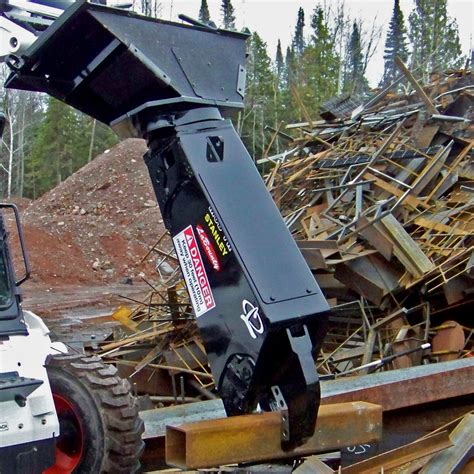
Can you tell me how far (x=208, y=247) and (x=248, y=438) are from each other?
0.86 m

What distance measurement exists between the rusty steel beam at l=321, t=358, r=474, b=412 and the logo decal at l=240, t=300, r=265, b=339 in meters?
2.11

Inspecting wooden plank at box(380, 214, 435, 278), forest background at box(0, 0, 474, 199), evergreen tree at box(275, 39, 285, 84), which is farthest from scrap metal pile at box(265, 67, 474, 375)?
evergreen tree at box(275, 39, 285, 84)

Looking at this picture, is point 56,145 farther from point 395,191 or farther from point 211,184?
point 211,184

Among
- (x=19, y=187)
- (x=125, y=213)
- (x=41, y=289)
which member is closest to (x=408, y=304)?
(x=41, y=289)

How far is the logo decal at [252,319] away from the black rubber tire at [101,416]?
3.40ft

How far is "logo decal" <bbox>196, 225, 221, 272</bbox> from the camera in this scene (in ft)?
10.4

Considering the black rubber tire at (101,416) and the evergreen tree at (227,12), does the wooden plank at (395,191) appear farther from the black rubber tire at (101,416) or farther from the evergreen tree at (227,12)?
the evergreen tree at (227,12)

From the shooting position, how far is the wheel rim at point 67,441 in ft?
11.9

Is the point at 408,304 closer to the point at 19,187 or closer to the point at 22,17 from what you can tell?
the point at 22,17

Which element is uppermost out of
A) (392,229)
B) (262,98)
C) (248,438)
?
(262,98)

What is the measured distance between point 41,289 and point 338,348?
14.8m

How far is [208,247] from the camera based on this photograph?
3.21m

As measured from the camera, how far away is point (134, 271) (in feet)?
74.7

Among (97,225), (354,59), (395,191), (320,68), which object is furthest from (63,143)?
(395,191)
